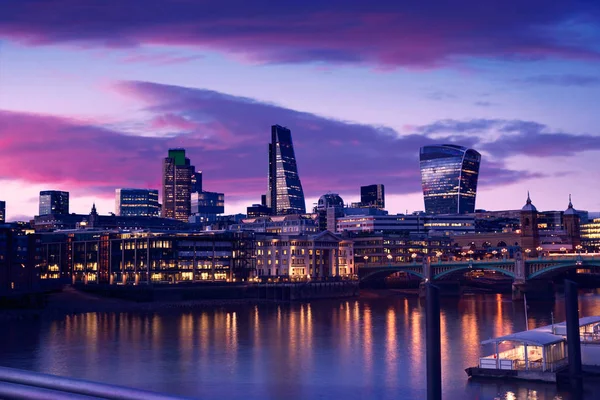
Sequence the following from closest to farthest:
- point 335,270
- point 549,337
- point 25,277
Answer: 1. point 549,337
2. point 25,277
3. point 335,270

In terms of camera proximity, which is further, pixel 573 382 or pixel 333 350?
pixel 333 350

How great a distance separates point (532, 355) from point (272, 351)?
2801 cm

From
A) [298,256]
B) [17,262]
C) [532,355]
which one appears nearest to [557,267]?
[298,256]

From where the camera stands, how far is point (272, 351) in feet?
255

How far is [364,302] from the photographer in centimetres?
15588

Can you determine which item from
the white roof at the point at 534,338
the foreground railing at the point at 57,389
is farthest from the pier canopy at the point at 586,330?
the foreground railing at the point at 57,389

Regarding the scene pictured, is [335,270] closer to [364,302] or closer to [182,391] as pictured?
[364,302]

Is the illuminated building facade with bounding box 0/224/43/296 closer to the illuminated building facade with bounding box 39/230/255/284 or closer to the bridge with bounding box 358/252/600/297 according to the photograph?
the illuminated building facade with bounding box 39/230/255/284

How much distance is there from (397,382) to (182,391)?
631 inches

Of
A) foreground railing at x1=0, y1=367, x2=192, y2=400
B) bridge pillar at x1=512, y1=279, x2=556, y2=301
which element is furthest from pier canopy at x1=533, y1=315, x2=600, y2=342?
bridge pillar at x1=512, y1=279, x2=556, y2=301

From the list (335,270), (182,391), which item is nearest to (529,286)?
(335,270)

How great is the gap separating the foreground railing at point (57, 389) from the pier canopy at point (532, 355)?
49581mm

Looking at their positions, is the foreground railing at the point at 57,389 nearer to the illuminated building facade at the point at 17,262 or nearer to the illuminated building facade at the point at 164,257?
the illuminated building facade at the point at 17,262

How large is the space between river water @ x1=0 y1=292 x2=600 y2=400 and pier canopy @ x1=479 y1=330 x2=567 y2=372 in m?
2.21
